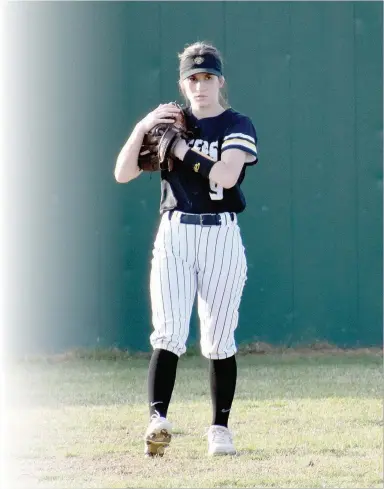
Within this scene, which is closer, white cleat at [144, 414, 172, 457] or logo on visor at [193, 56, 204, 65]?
white cleat at [144, 414, 172, 457]

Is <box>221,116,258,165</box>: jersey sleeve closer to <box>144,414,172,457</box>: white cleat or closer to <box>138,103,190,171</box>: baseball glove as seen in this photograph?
<box>138,103,190,171</box>: baseball glove

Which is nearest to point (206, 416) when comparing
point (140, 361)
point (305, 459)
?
point (305, 459)

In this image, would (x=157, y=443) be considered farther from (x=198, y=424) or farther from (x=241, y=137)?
(x=241, y=137)

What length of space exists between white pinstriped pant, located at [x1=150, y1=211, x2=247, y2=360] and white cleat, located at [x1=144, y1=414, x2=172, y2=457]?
0.26 metres

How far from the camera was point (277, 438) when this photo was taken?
425 cm

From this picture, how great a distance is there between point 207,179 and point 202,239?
0.22 m

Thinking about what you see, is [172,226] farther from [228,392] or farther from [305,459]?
[305,459]

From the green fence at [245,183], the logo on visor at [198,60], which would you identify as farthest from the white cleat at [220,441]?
the green fence at [245,183]

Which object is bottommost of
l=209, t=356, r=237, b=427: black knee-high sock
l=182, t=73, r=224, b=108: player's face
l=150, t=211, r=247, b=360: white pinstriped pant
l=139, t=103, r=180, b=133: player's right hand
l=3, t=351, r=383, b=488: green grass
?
l=3, t=351, r=383, b=488: green grass

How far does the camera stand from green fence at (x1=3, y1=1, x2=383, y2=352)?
6.69m

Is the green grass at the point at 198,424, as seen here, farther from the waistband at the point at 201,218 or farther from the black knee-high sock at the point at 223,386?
the waistband at the point at 201,218

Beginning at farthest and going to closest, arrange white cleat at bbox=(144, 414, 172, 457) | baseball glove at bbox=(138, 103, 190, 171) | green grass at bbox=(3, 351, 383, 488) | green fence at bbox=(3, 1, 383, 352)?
green fence at bbox=(3, 1, 383, 352)
baseball glove at bbox=(138, 103, 190, 171)
white cleat at bbox=(144, 414, 172, 457)
green grass at bbox=(3, 351, 383, 488)

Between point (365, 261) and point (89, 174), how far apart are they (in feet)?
5.65

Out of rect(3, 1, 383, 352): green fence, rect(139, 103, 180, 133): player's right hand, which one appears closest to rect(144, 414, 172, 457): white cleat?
rect(139, 103, 180, 133): player's right hand
